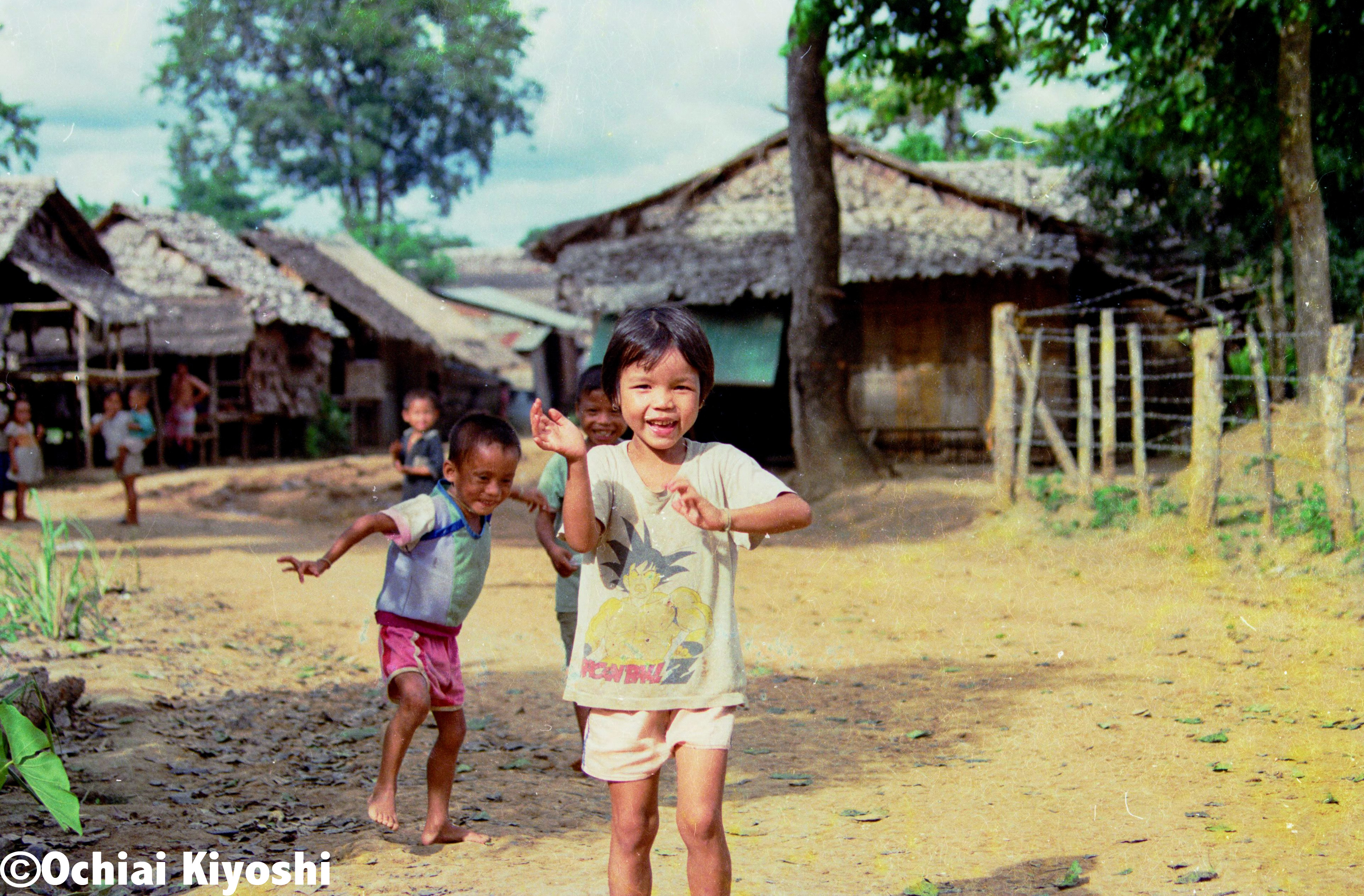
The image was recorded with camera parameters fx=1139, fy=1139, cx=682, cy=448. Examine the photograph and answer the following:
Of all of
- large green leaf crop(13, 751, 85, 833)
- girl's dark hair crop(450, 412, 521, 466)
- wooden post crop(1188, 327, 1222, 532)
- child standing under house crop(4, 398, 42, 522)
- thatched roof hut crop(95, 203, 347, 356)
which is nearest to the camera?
large green leaf crop(13, 751, 85, 833)

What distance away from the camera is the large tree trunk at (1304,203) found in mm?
10336

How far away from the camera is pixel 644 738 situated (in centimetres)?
260

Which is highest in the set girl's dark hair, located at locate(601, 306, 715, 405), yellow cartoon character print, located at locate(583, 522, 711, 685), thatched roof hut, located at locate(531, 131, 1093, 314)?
thatched roof hut, located at locate(531, 131, 1093, 314)

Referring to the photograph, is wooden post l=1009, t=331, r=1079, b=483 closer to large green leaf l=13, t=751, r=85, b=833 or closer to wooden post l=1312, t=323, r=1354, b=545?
wooden post l=1312, t=323, r=1354, b=545

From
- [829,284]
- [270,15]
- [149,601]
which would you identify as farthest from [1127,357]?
[270,15]

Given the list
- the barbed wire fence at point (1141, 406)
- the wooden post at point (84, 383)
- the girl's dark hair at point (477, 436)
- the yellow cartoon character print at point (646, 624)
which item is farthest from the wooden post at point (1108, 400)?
the wooden post at point (84, 383)

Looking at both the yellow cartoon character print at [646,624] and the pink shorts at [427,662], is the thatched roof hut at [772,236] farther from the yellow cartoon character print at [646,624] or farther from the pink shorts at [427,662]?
the yellow cartoon character print at [646,624]

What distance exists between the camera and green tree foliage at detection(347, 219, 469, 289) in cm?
3356

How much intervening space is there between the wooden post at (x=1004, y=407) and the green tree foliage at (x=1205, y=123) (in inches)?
111

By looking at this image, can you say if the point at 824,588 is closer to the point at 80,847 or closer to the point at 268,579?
the point at 268,579

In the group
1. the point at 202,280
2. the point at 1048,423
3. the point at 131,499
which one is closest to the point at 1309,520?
the point at 1048,423

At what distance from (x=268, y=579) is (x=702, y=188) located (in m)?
10.4

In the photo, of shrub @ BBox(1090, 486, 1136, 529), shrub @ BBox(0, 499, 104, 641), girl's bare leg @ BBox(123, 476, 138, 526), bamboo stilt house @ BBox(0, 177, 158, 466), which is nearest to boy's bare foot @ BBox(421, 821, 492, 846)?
shrub @ BBox(0, 499, 104, 641)

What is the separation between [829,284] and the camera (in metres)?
13.2
